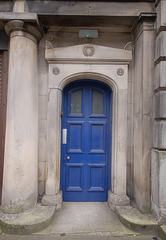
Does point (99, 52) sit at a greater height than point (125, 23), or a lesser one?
lesser

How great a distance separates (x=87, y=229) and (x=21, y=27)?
4.07 meters

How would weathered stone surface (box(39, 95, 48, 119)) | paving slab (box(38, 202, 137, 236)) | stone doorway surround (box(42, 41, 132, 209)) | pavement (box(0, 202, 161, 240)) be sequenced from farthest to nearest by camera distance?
→ weathered stone surface (box(39, 95, 48, 119)) < stone doorway surround (box(42, 41, 132, 209)) < paving slab (box(38, 202, 137, 236)) < pavement (box(0, 202, 161, 240))

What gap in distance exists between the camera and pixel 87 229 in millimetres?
2965

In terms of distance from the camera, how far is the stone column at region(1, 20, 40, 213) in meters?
3.21

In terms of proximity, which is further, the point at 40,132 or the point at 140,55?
the point at 40,132

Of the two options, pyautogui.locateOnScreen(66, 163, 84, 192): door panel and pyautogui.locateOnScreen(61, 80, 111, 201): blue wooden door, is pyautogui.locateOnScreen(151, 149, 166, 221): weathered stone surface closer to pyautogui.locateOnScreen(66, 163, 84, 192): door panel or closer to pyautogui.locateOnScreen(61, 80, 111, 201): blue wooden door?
pyautogui.locateOnScreen(61, 80, 111, 201): blue wooden door

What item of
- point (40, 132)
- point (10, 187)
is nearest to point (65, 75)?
point (40, 132)

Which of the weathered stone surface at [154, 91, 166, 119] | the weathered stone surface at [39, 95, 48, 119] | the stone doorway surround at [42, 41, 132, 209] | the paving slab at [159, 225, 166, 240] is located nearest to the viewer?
the paving slab at [159, 225, 166, 240]

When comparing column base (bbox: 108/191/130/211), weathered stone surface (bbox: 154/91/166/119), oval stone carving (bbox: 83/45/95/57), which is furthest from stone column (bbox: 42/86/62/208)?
weathered stone surface (bbox: 154/91/166/119)

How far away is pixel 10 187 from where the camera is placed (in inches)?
126

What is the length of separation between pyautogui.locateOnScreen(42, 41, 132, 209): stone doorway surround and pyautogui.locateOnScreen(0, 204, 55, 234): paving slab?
15.7 inches

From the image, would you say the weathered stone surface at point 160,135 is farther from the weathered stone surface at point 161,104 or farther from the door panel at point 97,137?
the door panel at point 97,137

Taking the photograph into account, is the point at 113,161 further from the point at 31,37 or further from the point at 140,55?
the point at 31,37

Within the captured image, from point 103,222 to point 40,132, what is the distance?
224 cm
